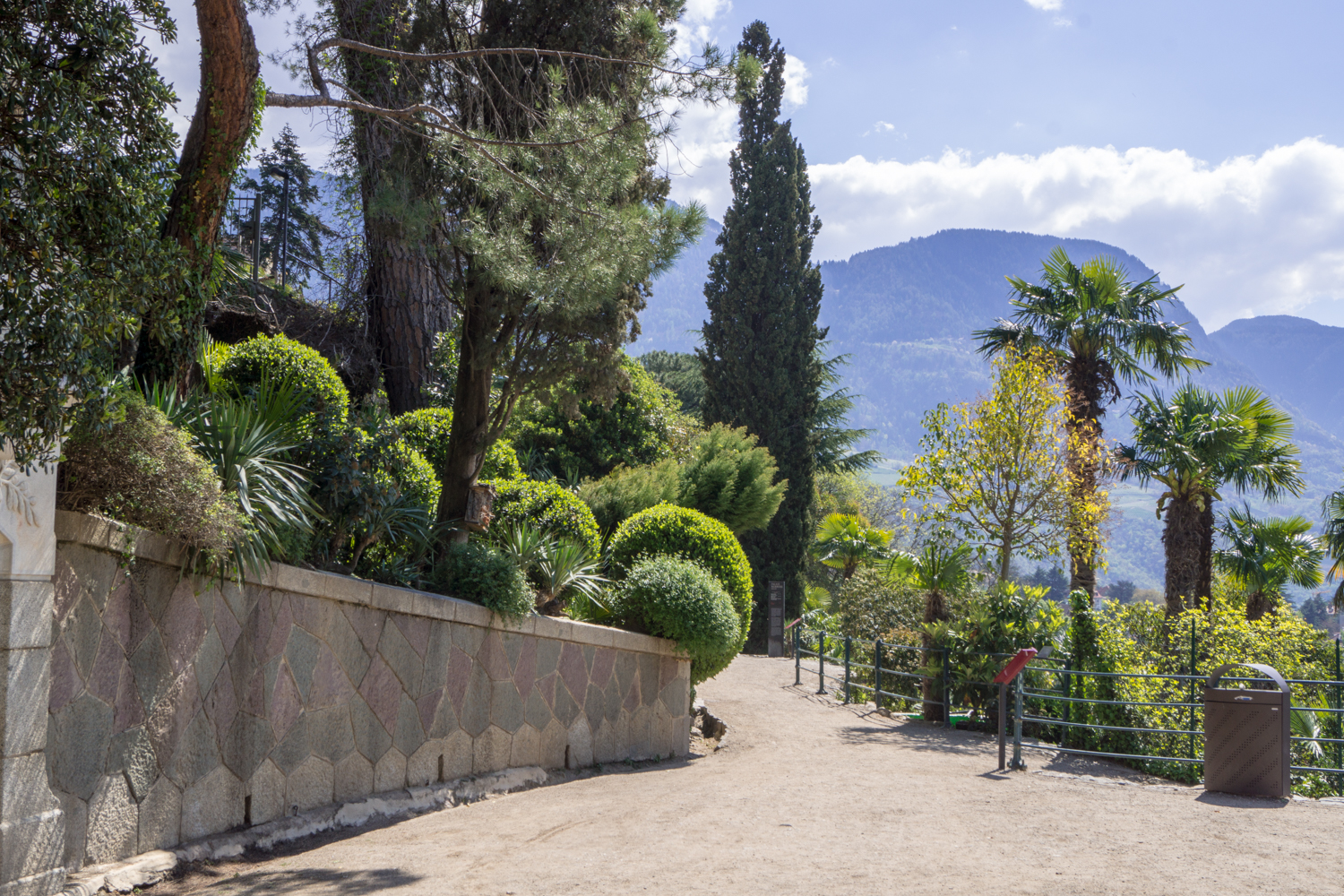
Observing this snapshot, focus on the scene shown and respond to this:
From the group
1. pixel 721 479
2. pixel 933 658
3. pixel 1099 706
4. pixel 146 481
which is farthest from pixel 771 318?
pixel 146 481

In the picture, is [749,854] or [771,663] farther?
[771,663]

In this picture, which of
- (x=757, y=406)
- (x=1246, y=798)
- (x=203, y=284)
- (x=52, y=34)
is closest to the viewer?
(x=52, y=34)

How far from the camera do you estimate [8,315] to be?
13.7 ft

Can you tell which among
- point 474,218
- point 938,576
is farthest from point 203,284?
point 938,576

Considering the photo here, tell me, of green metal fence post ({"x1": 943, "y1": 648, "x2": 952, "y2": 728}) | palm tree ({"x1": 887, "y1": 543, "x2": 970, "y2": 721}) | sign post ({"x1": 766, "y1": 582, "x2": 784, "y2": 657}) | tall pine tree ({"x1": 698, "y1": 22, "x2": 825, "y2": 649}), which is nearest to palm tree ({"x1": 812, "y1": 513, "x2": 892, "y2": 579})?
tall pine tree ({"x1": 698, "y1": 22, "x2": 825, "y2": 649})

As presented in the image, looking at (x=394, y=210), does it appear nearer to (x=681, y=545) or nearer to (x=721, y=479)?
(x=681, y=545)

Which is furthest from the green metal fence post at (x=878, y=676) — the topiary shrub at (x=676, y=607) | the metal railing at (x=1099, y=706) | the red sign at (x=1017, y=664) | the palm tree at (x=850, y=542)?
the palm tree at (x=850, y=542)

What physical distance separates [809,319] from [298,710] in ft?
83.9

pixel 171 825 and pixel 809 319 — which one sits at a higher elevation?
pixel 809 319

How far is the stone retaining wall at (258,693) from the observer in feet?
16.1

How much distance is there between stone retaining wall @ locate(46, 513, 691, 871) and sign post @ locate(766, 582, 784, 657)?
559 inches

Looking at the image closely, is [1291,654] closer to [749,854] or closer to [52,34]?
[749,854]

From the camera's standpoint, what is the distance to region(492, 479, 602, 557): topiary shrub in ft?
33.8

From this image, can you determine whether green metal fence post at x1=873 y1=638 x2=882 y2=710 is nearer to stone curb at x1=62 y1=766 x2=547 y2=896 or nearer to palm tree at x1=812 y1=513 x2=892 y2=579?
stone curb at x1=62 y1=766 x2=547 y2=896
